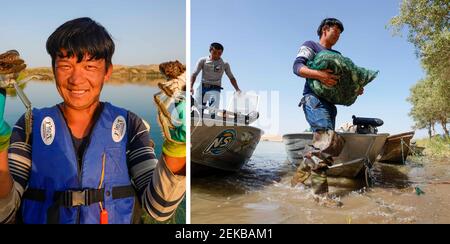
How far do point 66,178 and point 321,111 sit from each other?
2.72 metres

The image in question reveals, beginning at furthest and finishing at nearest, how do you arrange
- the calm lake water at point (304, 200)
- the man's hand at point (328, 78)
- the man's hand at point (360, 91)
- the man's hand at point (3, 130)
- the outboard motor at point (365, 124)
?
the outboard motor at point (365, 124) < the man's hand at point (360, 91) < the man's hand at point (328, 78) < the calm lake water at point (304, 200) < the man's hand at point (3, 130)

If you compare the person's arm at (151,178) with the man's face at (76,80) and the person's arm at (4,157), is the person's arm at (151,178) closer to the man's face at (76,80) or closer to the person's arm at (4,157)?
the man's face at (76,80)

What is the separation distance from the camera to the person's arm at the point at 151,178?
8.61ft

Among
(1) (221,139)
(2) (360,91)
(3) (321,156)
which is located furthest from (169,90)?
(2) (360,91)

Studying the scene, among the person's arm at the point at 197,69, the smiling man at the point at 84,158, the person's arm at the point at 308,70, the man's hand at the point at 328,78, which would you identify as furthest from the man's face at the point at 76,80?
the person's arm at the point at 197,69

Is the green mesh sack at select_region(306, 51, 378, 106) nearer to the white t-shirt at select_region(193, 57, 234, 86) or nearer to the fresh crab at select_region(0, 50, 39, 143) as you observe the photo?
the white t-shirt at select_region(193, 57, 234, 86)

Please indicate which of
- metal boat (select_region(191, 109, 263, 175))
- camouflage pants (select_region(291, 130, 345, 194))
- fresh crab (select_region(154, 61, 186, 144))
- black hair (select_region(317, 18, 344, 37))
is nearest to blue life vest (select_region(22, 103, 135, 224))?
fresh crab (select_region(154, 61, 186, 144))

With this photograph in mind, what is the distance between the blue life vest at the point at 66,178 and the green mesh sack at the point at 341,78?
7.75 ft

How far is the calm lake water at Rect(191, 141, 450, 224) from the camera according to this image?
11.2ft

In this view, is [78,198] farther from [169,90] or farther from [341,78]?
[341,78]
